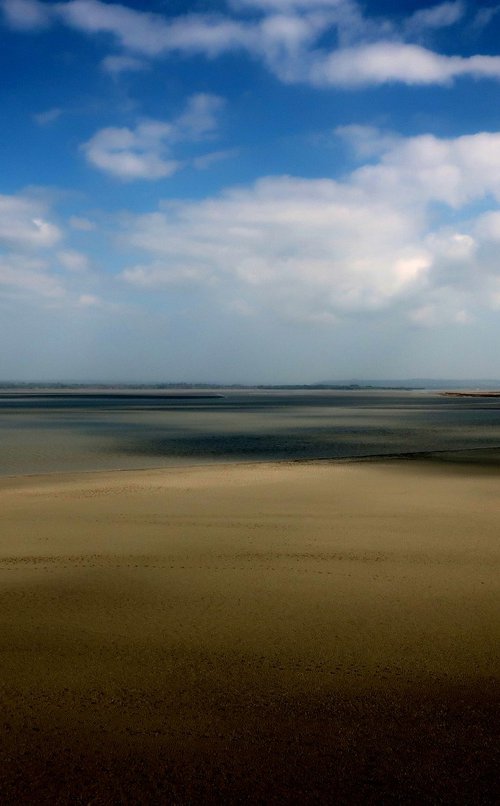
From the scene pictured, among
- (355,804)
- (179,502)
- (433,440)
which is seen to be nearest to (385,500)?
(179,502)

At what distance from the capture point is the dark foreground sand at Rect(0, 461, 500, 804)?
329 centimetres

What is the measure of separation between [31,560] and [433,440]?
21999mm

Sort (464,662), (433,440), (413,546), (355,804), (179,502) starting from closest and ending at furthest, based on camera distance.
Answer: (355,804) → (464,662) → (413,546) → (179,502) → (433,440)

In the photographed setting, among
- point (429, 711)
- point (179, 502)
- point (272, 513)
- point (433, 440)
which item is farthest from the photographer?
point (433, 440)

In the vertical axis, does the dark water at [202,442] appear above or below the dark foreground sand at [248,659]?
below

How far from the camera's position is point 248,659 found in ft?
14.9

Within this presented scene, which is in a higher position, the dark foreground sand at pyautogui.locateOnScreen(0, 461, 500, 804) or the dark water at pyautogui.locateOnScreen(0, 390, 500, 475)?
the dark foreground sand at pyautogui.locateOnScreen(0, 461, 500, 804)

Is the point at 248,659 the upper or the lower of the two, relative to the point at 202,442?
upper

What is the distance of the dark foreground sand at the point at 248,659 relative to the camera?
3.29m

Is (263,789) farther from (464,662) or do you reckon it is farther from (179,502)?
(179,502)

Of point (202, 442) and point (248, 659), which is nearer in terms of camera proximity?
→ point (248, 659)

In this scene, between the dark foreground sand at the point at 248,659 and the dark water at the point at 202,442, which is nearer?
the dark foreground sand at the point at 248,659

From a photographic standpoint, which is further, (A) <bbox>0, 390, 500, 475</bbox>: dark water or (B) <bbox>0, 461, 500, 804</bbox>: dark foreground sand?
(A) <bbox>0, 390, 500, 475</bbox>: dark water

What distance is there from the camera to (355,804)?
309cm
